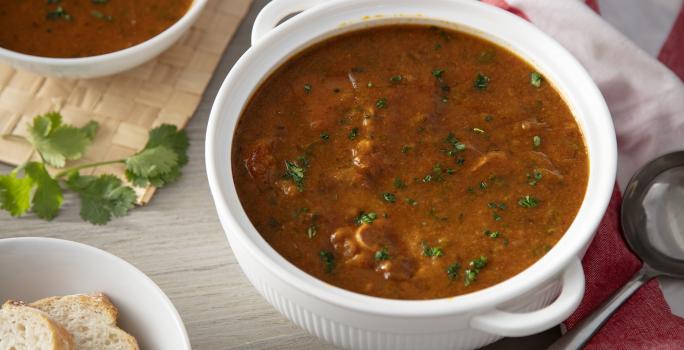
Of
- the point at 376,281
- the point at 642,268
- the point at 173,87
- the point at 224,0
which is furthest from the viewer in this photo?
the point at 224,0

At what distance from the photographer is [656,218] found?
115 inches

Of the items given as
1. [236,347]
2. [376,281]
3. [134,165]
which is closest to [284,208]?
[376,281]

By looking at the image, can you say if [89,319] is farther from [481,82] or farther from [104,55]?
[481,82]

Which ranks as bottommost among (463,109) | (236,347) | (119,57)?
(236,347)

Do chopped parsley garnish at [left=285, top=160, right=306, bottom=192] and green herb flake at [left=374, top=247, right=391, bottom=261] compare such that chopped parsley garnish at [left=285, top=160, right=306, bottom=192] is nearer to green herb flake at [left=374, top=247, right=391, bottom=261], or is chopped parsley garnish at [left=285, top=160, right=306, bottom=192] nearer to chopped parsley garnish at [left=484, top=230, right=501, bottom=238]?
green herb flake at [left=374, top=247, right=391, bottom=261]

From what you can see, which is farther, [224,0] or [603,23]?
[224,0]

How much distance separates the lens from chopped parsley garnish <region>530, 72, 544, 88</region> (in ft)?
8.80

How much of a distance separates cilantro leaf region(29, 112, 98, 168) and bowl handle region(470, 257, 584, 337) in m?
1.57

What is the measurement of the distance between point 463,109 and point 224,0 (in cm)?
138

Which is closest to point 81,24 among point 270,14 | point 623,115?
point 270,14

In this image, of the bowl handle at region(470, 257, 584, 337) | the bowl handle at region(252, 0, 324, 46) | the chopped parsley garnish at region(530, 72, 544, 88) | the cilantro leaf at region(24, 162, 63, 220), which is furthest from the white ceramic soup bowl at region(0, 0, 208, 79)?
the bowl handle at region(470, 257, 584, 337)

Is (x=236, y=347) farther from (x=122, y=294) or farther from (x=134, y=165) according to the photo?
(x=134, y=165)

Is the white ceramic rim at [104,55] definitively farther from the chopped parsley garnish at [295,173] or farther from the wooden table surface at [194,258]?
the chopped parsley garnish at [295,173]

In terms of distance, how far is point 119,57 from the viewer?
310cm
